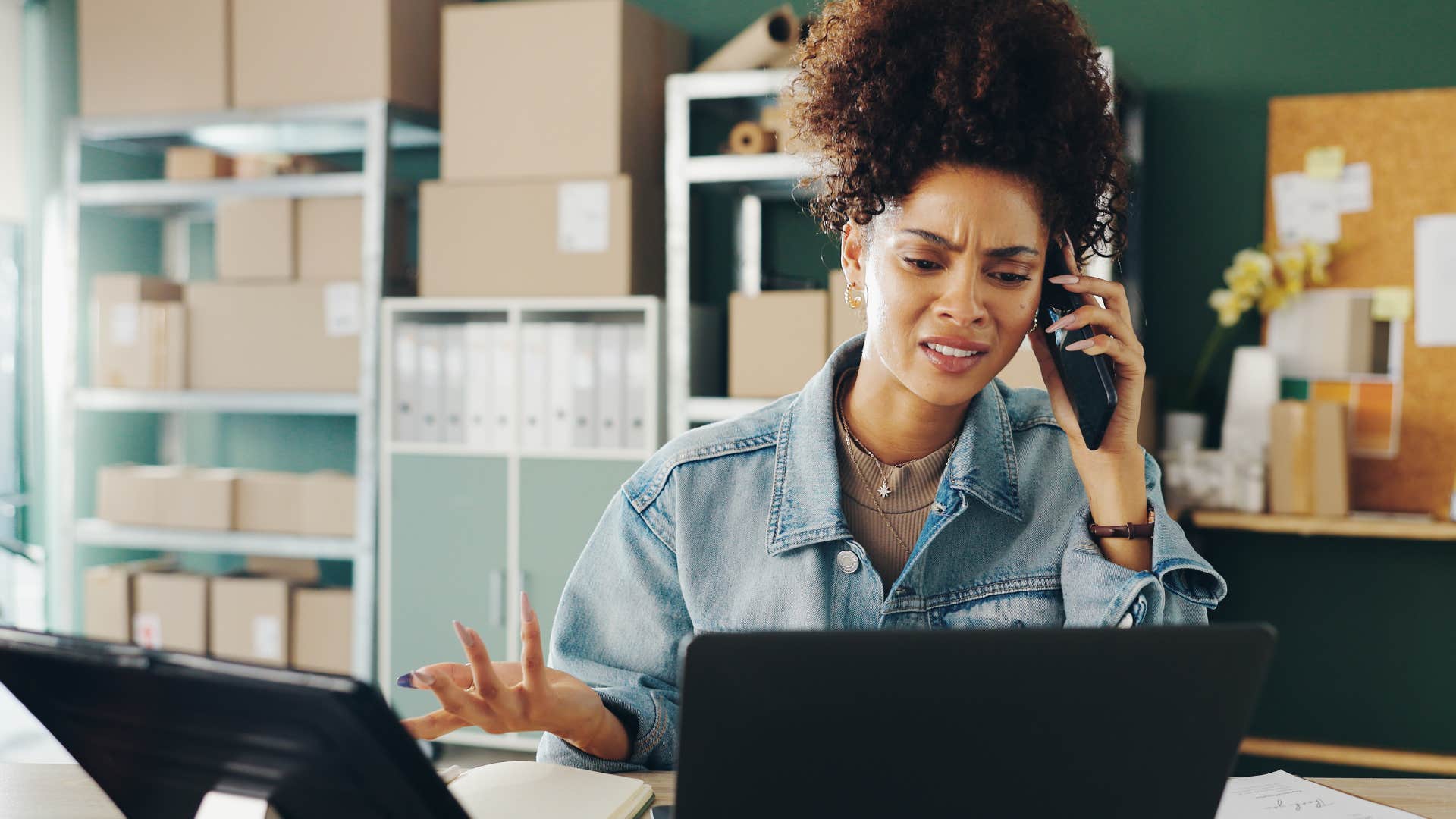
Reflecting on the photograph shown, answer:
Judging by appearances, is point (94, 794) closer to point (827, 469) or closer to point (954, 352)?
point (827, 469)

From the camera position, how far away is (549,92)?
302 cm

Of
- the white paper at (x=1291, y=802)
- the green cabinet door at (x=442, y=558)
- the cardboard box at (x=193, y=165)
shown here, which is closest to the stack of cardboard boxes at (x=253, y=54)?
the cardboard box at (x=193, y=165)

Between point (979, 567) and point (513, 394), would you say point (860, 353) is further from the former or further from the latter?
point (513, 394)

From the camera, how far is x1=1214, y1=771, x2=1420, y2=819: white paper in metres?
0.96

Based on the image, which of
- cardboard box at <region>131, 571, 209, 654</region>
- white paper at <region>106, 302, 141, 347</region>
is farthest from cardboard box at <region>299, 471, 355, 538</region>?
white paper at <region>106, 302, 141, 347</region>

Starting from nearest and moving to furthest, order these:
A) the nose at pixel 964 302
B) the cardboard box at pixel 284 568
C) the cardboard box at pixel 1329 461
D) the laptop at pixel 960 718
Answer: the laptop at pixel 960 718 → the nose at pixel 964 302 → the cardboard box at pixel 1329 461 → the cardboard box at pixel 284 568

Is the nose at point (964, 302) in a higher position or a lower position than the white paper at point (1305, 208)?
lower

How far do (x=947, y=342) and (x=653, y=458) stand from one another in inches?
14.8

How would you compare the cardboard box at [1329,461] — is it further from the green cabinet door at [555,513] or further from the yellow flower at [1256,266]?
the green cabinet door at [555,513]

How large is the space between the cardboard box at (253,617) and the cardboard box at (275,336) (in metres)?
0.57

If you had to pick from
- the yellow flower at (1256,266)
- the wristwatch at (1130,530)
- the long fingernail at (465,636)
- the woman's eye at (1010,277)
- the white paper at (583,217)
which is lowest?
the long fingernail at (465,636)

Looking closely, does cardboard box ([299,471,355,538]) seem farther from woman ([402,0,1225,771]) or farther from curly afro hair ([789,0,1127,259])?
curly afro hair ([789,0,1127,259])

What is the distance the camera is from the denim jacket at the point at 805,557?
1.17m

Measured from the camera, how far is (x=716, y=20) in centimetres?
345
